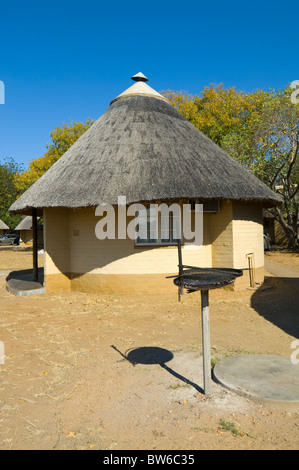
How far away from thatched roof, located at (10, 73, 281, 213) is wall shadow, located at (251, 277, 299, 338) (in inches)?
117

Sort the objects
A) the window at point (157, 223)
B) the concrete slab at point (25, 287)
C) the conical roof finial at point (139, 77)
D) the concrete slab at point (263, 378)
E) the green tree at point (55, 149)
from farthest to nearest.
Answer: the green tree at point (55, 149), the conical roof finial at point (139, 77), the concrete slab at point (25, 287), the window at point (157, 223), the concrete slab at point (263, 378)

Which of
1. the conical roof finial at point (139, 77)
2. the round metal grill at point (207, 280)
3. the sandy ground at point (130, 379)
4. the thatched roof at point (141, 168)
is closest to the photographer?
the sandy ground at point (130, 379)

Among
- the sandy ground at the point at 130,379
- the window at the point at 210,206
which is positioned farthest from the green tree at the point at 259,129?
the sandy ground at the point at 130,379

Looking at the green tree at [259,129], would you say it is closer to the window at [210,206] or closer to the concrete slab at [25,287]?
the window at [210,206]

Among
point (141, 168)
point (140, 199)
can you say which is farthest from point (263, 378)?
point (141, 168)

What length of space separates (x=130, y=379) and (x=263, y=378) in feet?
5.73

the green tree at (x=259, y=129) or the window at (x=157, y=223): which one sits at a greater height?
the green tree at (x=259, y=129)

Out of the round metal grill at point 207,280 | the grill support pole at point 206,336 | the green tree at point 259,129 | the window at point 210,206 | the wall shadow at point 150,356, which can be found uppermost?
the green tree at point 259,129

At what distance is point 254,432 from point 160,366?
76.2 inches

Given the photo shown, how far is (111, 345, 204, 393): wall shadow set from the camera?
5.01 m

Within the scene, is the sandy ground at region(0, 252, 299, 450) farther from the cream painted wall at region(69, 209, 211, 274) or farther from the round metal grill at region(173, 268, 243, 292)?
the cream painted wall at region(69, 209, 211, 274)

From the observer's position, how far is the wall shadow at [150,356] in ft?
16.4

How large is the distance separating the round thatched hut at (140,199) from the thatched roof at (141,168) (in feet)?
0.11

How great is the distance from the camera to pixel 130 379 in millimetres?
4535
